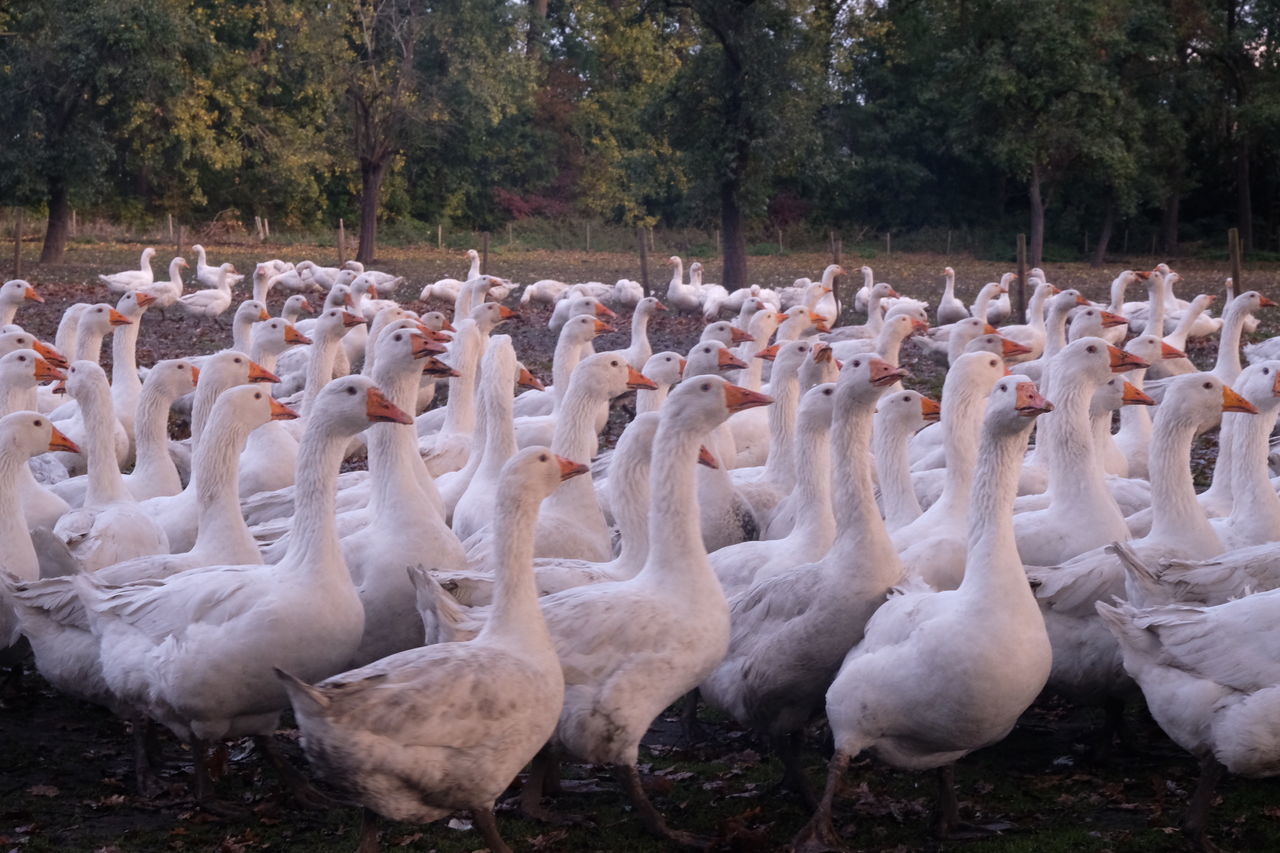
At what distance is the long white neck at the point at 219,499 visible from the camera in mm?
6266

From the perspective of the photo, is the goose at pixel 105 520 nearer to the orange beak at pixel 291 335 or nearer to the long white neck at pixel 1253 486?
the orange beak at pixel 291 335

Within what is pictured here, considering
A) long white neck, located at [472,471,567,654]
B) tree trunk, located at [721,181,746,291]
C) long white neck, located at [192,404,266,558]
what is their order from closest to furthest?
long white neck, located at [472,471,567,654] < long white neck, located at [192,404,266,558] < tree trunk, located at [721,181,746,291]

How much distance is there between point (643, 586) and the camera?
536 cm

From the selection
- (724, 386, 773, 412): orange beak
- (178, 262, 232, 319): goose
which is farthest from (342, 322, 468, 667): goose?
(178, 262, 232, 319): goose

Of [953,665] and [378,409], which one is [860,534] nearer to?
[953,665]

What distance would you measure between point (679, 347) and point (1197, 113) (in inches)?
1251

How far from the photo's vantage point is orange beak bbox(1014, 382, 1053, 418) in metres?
5.23

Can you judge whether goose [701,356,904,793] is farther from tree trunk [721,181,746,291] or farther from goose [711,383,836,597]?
tree trunk [721,181,746,291]

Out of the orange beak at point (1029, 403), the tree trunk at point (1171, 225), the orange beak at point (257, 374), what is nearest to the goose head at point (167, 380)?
the orange beak at point (257, 374)

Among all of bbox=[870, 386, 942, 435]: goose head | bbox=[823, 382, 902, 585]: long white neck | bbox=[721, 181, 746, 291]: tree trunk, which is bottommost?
bbox=[823, 382, 902, 585]: long white neck

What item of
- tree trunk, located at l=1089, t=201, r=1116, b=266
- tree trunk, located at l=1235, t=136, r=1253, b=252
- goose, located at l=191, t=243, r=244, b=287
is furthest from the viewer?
tree trunk, located at l=1235, t=136, r=1253, b=252

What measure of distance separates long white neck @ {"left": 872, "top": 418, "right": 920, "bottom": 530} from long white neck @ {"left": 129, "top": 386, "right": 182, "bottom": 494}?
4.40 metres

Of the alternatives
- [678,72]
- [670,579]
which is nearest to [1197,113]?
[678,72]

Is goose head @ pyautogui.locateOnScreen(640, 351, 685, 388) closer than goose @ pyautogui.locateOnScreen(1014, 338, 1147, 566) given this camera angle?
No
